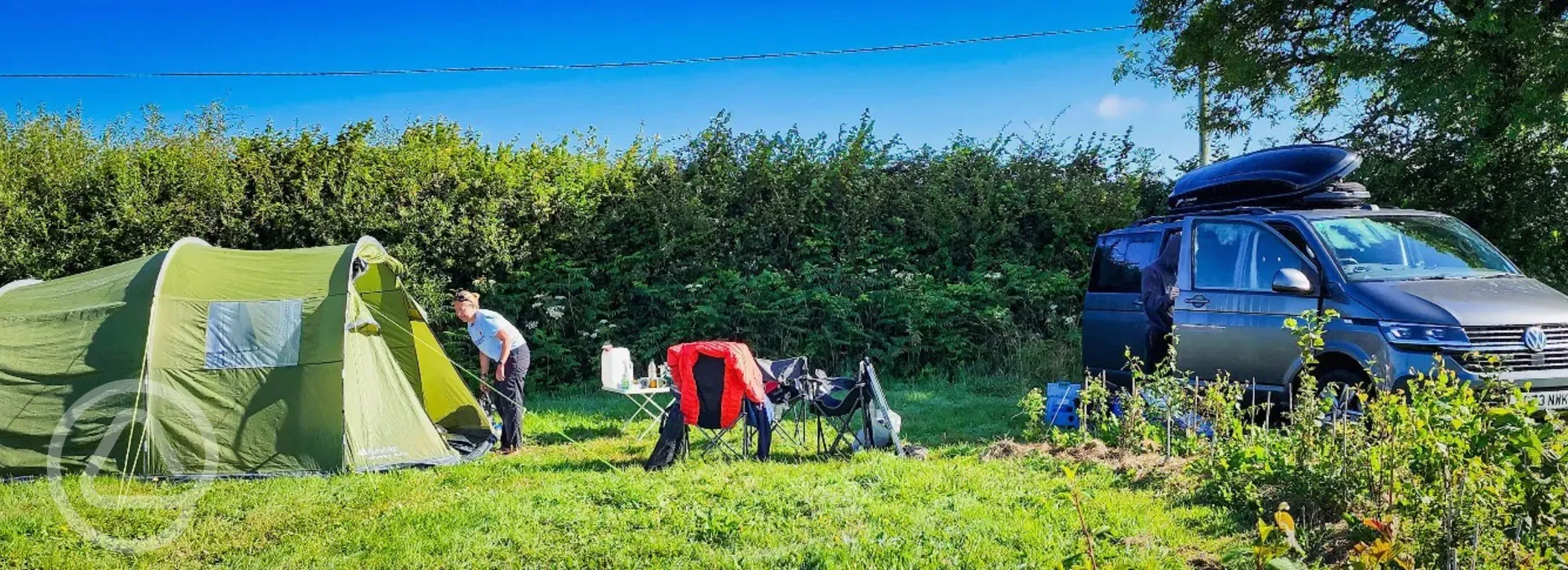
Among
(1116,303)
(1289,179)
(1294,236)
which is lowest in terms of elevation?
(1116,303)

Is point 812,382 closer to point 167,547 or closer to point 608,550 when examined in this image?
point 608,550

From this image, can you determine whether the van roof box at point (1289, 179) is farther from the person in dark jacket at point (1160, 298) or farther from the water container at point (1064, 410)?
the water container at point (1064, 410)

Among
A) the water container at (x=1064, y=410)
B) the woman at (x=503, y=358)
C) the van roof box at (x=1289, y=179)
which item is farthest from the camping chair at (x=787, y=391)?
the van roof box at (x=1289, y=179)

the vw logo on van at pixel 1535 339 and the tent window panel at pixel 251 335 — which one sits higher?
the vw logo on van at pixel 1535 339

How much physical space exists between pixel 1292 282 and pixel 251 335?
6749mm

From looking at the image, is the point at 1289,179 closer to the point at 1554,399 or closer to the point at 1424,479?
the point at 1554,399

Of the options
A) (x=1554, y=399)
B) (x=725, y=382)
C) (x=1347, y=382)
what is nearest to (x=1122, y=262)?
(x=1347, y=382)

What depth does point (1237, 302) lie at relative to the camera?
6.75m

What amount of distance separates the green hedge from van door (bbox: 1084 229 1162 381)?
2.72 m

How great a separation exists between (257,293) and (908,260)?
7.14 m

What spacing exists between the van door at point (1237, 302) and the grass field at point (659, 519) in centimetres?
175

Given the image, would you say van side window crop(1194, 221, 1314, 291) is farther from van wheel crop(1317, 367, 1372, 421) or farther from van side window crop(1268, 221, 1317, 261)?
van wheel crop(1317, 367, 1372, 421)

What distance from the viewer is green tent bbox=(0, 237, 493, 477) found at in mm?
6422

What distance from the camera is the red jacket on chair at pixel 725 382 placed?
6.48 meters
